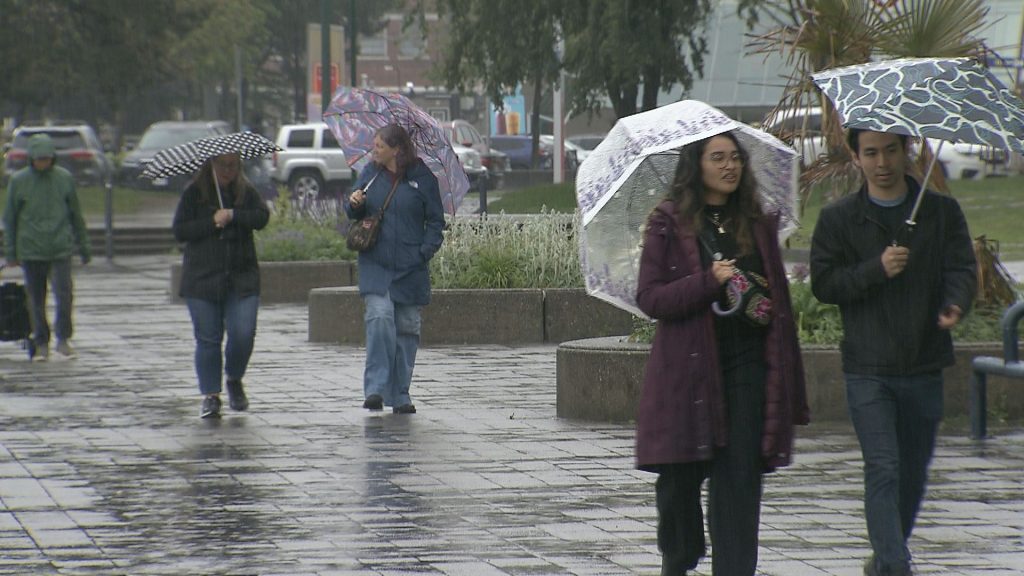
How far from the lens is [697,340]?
17.8ft

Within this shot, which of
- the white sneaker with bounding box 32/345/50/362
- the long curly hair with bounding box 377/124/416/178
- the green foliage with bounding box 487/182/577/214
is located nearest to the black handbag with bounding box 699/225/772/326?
the long curly hair with bounding box 377/124/416/178

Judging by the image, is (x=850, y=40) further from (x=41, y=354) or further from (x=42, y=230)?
(x=41, y=354)

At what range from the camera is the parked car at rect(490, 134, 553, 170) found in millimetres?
58812

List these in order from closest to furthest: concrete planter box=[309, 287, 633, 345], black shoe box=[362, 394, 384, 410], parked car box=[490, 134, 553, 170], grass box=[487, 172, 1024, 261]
Answer: black shoe box=[362, 394, 384, 410], concrete planter box=[309, 287, 633, 345], grass box=[487, 172, 1024, 261], parked car box=[490, 134, 553, 170]

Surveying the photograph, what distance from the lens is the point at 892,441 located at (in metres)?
6.01

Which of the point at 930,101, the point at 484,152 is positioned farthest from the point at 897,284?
the point at 484,152

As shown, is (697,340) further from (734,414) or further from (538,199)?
(538,199)

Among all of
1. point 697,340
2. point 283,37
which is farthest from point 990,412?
point 283,37

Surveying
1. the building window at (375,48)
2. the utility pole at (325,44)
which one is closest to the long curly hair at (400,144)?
the utility pole at (325,44)

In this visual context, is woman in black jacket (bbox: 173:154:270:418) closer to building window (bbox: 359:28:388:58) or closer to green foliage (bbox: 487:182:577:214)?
green foliage (bbox: 487:182:577:214)

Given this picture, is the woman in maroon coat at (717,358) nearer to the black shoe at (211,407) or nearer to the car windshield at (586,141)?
the black shoe at (211,407)

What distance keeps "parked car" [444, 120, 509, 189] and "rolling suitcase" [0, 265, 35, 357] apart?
30549 mm

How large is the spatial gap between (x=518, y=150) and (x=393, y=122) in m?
47.7

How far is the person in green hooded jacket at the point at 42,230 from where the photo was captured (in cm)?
1446
